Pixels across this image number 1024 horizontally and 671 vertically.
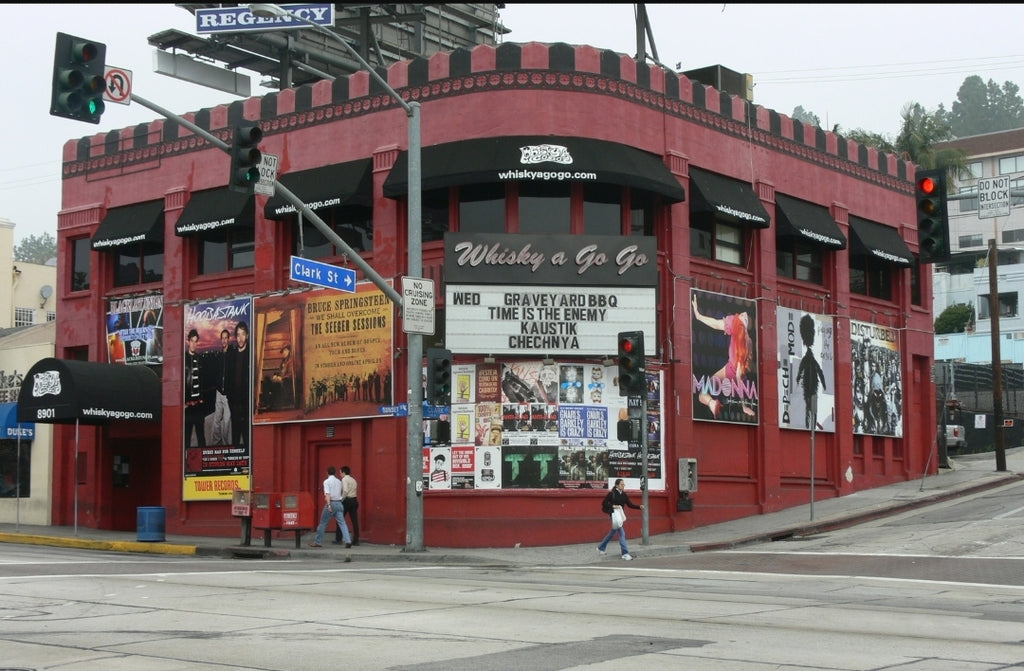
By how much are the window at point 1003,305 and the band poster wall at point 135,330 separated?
54941mm

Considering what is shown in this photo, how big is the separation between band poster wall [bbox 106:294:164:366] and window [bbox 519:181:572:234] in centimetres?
1160

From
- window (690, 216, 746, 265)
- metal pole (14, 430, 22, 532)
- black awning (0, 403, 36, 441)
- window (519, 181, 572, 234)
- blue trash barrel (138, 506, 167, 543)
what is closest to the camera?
window (519, 181, 572, 234)

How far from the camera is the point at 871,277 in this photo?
38562mm

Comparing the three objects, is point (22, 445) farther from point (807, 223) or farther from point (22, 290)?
point (22, 290)

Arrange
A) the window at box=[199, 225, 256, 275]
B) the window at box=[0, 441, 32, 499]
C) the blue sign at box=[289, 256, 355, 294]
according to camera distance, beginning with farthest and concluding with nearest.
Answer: the window at box=[0, 441, 32, 499] < the window at box=[199, 225, 256, 275] < the blue sign at box=[289, 256, 355, 294]

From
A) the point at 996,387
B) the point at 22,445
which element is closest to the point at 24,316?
the point at 22,445

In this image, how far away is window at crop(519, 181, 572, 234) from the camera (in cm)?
2941

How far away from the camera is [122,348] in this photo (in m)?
36.1

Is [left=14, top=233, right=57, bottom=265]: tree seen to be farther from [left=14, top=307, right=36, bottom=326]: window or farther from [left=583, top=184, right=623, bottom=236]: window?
[left=583, top=184, right=623, bottom=236]: window

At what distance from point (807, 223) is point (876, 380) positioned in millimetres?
6144

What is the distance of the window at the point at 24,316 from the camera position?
69438 mm

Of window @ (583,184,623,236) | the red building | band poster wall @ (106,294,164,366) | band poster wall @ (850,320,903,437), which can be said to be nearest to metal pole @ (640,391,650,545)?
the red building

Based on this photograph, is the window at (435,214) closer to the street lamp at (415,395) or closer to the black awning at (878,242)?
the street lamp at (415,395)

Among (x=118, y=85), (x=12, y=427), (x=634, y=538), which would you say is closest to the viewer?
(x=118, y=85)
